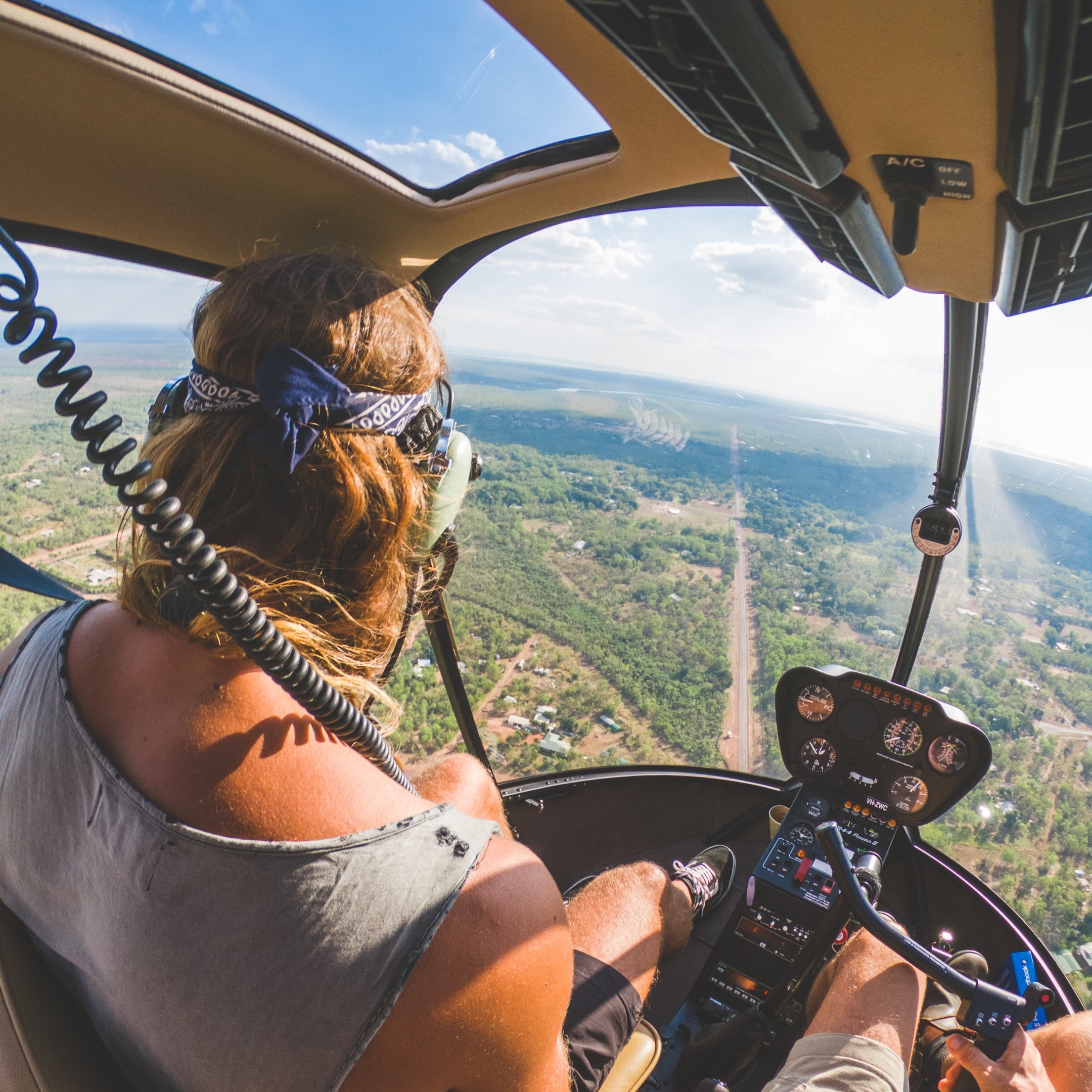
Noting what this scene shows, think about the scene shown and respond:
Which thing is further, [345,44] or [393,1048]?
[345,44]

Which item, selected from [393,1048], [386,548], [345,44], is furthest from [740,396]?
[393,1048]

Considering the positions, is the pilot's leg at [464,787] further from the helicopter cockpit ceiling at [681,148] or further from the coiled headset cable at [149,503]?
the helicopter cockpit ceiling at [681,148]

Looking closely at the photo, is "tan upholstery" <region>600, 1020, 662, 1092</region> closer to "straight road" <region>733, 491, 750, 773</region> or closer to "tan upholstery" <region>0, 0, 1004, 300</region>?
"straight road" <region>733, 491, 750, 773</region>

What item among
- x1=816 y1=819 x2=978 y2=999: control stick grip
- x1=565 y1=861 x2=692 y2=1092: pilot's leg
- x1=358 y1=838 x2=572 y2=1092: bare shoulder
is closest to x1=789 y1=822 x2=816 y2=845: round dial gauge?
x1=565 y1=861 x2=692 y2=1092: pilot's leg

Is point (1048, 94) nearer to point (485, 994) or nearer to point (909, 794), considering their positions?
point (485, 994)

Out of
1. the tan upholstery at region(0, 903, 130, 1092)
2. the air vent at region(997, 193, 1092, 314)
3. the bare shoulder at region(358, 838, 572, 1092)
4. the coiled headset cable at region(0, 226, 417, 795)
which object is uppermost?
the air vent at region(997, 193, 1092, 314)

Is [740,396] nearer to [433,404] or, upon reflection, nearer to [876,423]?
[876,423]
